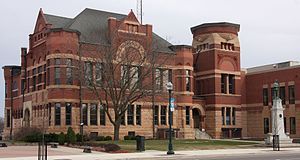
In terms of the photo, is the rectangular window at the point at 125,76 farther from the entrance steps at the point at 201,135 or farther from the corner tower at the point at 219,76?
the corner tower at the point at 219,76

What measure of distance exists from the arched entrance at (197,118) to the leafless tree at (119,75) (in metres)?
14.2

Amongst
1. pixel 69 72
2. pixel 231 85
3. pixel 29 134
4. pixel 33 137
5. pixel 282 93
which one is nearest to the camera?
pixel 33 137

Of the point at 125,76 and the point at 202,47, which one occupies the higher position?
the point at 202,47

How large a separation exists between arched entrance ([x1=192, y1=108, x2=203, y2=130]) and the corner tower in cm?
87

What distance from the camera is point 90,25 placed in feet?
201

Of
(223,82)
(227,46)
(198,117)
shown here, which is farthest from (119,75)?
(227,46)

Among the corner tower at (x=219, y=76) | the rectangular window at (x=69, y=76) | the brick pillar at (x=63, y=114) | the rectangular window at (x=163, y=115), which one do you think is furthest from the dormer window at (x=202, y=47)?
the brick pillar at (x=63, y=114)

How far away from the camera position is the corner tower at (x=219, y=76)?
67938mm

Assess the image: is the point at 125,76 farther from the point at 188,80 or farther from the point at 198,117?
the point at 198,117

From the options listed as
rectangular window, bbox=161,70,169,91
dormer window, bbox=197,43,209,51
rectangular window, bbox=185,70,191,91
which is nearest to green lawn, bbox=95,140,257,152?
rectangular window, bbox=161,70,169,91

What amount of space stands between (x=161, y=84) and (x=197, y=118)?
14962 mm

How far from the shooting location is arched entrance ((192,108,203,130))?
68812 mm

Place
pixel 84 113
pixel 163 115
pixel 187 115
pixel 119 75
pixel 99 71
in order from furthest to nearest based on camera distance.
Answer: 1. pixel 187 115
2. pixel 163 115
3. pixel 84 113
4. pixel 119 75
5. pixel 99 71

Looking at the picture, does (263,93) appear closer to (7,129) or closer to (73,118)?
(73,118)
